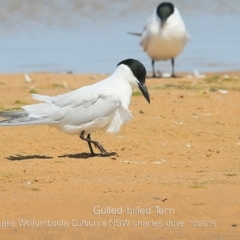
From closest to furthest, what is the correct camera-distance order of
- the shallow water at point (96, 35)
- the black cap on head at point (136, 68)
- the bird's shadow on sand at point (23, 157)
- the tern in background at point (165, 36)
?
the bird's shadow on sand at point (23, 157) → the black cap on head at point (136, 68) → the tern in background at point (165, 36) → the shallow water at point (96, 35)

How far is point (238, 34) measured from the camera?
1645 cm

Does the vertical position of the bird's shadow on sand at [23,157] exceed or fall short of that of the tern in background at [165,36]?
it exceeds it

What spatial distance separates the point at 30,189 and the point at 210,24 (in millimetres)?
11944

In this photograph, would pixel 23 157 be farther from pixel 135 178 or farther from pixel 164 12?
pixel 164 12

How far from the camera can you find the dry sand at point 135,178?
17.7ft

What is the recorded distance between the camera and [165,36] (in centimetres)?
1462

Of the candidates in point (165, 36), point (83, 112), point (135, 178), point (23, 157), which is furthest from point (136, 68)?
point (165, 36)

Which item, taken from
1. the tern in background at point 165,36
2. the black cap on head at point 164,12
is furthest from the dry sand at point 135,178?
the black cap on head at point 164,12

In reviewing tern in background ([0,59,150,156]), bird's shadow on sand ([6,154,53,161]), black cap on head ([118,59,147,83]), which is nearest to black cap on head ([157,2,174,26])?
black cap on head ([118,59,147,83])

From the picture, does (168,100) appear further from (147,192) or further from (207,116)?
(147,192)

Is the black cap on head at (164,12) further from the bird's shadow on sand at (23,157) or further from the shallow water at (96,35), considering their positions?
the bird's shadow on sand at (23,157)

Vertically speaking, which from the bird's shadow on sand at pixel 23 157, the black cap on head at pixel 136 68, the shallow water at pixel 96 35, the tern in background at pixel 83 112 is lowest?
the shallow water at pixel 96 35

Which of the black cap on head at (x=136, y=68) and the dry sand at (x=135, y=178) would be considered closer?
the dry sand at (x=135, y=178)

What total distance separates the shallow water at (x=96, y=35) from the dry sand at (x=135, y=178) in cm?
443
